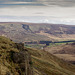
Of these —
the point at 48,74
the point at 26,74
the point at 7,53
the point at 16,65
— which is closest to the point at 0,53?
the point at 7,53

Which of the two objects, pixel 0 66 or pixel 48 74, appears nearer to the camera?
pixel 0 66

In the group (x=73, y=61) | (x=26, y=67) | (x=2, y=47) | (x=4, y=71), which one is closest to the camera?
(x=4, y=71)

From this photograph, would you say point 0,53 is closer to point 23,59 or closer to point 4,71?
point 23,59

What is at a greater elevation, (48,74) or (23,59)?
(23,59)

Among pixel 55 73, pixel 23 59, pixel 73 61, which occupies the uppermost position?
pixel 23 59

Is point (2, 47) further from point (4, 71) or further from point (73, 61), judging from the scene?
point (73, 61)

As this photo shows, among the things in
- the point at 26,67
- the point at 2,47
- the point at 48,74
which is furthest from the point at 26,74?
the point at 48,74

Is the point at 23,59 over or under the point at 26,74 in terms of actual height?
over

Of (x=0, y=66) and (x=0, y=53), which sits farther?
(x=0, y=53)

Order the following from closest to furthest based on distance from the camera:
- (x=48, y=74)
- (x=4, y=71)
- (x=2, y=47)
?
1. (x=4, y=71)
2. (x=2, y=47)
3. (x=48, y=74)
